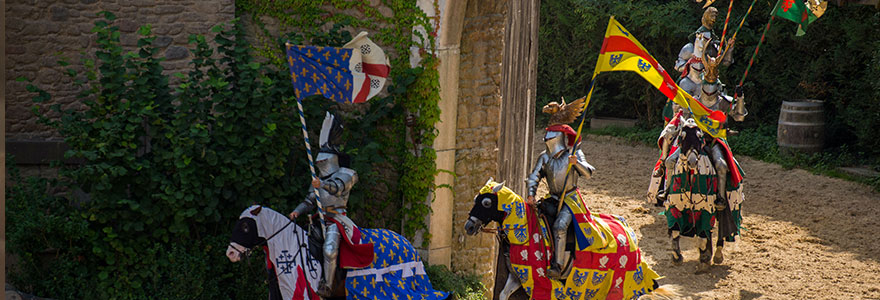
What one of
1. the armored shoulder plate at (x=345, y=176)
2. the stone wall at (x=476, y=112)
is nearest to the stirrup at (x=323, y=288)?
the armored shoulder plate at (x=345, y=176)

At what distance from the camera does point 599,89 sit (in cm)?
1727

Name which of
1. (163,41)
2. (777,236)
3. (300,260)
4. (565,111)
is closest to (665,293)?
(565,111)

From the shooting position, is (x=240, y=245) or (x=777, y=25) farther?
(x=777, y=25)

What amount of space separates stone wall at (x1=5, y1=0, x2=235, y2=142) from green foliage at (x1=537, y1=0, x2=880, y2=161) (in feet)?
31.3

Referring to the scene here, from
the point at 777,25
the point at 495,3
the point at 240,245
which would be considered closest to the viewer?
the point at 240,245

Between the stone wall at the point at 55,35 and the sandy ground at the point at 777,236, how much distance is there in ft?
17.3

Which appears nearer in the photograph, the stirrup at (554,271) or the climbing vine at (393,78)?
the stirrup at (554,271)

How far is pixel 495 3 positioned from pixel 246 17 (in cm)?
217

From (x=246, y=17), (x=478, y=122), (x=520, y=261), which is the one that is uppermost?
(x=246, y=17)

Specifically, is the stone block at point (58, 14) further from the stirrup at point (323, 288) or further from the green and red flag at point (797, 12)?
the green and red flag at point (797, 12)

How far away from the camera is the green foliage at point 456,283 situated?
751 centimetres

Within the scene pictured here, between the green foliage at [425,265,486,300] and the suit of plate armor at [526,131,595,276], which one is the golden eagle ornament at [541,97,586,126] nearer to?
the suit of plate armor at [526,131,595,276]

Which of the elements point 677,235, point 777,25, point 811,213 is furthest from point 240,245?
point 777,25

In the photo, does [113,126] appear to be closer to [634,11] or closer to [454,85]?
[454,85]
